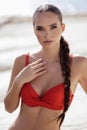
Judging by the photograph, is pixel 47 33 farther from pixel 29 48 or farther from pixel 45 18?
pixel 29 48

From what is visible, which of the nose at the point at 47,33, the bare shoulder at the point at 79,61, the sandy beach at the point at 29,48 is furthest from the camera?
the sandy beach at the point at 29,48

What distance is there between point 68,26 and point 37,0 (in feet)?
2.82

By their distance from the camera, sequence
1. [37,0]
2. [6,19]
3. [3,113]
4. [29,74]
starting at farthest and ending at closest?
[37,0] → [6,19] → [3,113] → [29,74]

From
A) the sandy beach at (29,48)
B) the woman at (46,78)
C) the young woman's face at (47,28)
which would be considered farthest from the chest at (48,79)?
the sandy beach at (29,48)

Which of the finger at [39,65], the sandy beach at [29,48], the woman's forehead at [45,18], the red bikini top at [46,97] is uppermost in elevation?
the woman's forehead at [45,18]

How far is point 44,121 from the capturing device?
1.77 meters

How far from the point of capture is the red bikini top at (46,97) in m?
1.72

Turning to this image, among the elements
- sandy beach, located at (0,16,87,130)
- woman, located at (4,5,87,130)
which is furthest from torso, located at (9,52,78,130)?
sandy beach, located at (0,16,87,130)

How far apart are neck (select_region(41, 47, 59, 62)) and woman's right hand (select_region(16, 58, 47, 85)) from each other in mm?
36

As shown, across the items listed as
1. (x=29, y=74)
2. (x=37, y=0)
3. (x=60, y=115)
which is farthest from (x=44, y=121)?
(x=37, y=0)

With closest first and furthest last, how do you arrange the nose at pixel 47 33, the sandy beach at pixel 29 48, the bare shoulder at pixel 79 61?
the nose at pixel 47 33 < the bare shoulder at pixel 79 61 < the sandy beach at pixel 29 48

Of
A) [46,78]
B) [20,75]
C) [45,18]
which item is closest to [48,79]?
[46,78]

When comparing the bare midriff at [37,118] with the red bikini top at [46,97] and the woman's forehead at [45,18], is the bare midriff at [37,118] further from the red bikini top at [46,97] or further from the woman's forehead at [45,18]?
the woman's forehead at [45,18]

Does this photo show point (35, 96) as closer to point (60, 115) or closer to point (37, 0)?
point (60, 115)
